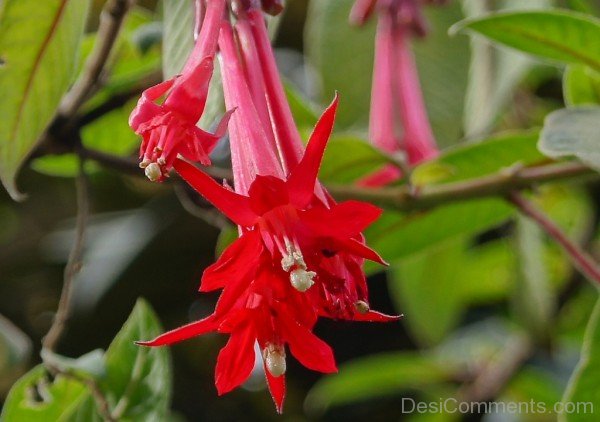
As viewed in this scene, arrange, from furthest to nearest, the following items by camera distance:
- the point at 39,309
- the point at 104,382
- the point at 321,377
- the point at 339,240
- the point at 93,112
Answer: the point at 321,377 < the point at 39,309 < the point at 93,112 < the point at 104,382 < the point at 339,240

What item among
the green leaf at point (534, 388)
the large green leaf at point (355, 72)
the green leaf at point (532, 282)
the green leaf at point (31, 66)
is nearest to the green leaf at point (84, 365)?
the green leaf at point (31, 66)

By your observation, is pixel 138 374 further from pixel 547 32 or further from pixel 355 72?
pixel 355 72

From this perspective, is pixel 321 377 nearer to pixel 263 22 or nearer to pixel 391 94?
pixel 391 94

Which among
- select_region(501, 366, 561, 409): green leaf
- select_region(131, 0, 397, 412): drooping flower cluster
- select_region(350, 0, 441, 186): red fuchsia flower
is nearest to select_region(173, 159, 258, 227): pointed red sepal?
select_region(131, 0, 397, 412): drooping flower cluster

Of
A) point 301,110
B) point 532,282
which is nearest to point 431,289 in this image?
point 532,282

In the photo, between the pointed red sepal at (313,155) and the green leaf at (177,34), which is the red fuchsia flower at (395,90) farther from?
the pointed red sepal at (313,155)

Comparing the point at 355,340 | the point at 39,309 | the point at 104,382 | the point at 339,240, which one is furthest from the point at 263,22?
the point at 355,340

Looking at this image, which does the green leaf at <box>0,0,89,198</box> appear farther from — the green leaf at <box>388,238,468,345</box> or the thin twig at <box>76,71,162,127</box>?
the green leaf at <box>388,238,468,345</box>
